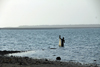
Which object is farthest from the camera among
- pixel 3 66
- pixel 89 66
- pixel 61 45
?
pixel 61 45

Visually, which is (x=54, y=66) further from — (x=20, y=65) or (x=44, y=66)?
(x=20, y=65)

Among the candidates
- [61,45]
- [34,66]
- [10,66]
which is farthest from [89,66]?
[61,45]

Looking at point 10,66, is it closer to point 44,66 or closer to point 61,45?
point 44,66

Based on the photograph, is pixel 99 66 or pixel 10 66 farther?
pixel 99 66

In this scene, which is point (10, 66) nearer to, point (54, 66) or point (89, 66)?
point (54, 66)

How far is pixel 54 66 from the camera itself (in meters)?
23.2

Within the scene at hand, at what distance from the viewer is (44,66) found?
22.7 metres

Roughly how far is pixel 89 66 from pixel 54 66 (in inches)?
207

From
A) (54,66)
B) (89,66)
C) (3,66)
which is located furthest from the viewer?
(89,66)

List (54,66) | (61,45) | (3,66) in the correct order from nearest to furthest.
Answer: (3,66) < (54,66) < (61,45)

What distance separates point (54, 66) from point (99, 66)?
6616 millimetres

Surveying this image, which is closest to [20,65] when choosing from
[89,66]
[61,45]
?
[89,66]

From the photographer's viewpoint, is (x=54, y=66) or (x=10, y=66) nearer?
(x=10, y=66)

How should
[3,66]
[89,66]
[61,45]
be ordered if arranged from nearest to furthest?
[3,66] < [89,66] < [61,45]
